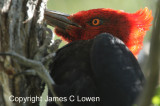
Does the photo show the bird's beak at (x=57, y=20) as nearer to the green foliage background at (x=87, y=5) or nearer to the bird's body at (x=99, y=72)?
the bird's body at (x=99, y=72)

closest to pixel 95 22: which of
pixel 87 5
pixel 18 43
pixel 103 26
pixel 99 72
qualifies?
pixel 103 26

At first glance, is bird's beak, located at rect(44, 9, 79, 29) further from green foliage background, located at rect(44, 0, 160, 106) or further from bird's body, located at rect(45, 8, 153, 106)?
green foliage background, located at rect(44, 0, 160, 106)

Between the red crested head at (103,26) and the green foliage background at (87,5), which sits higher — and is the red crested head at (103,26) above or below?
below

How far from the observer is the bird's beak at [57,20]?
4047 millimetres

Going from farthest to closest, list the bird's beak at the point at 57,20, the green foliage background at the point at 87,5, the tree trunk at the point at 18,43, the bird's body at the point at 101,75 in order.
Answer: the green foliage background at the point at 87,5 → the bird's beak at the point at 57,20 → the bird's body at the point at 101,75 → the tree trunk at the point at 18,43

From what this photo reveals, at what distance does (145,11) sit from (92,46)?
1.49 m

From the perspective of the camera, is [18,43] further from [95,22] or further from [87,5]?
[87,5]

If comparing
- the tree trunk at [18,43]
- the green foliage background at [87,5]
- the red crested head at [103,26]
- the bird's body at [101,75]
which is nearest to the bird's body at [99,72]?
the bird's body at [101,75]

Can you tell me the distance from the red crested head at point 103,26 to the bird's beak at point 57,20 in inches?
1.8

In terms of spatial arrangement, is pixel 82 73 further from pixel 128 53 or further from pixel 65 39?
pixel 65 39

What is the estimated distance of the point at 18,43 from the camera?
297 centimetres

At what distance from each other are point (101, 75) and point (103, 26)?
1.22 m

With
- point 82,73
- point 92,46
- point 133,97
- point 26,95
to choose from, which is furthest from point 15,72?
point 133,97

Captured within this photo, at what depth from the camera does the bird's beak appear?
4.05 m
